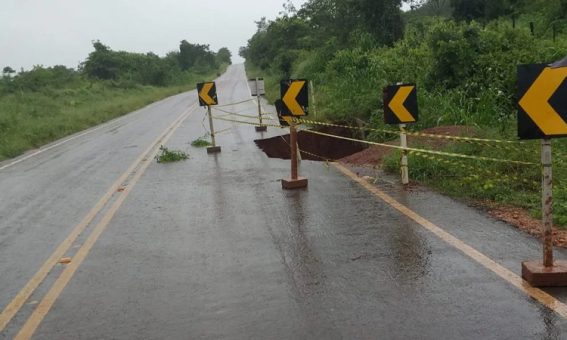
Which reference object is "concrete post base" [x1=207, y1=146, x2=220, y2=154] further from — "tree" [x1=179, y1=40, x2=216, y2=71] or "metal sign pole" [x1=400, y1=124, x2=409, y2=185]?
"tree" [x1=179, y1=40, x2=216, y2=71]

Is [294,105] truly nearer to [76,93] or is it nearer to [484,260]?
[484,260]

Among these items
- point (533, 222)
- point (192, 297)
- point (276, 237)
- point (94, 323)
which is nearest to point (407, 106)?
point (533, 222)

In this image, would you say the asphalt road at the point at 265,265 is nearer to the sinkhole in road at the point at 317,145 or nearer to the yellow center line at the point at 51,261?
the yellow center line at the point at 51,261

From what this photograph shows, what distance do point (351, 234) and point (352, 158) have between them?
17.8ft

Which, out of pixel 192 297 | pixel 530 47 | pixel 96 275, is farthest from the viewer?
pixel 530 47

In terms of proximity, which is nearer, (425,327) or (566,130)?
(425,327)

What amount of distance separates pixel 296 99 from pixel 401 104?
5.25ft

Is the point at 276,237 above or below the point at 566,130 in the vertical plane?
below

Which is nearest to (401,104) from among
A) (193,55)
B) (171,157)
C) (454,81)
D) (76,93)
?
(171,157)

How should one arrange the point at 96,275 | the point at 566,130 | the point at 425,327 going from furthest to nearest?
the point at 96,275
the point at 566,130
the point at 425,327

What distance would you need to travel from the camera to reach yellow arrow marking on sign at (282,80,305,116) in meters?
8.45

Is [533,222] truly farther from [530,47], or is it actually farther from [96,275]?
[530,47]

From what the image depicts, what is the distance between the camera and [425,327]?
3.78 m

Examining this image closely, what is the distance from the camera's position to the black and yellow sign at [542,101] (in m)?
4.13
